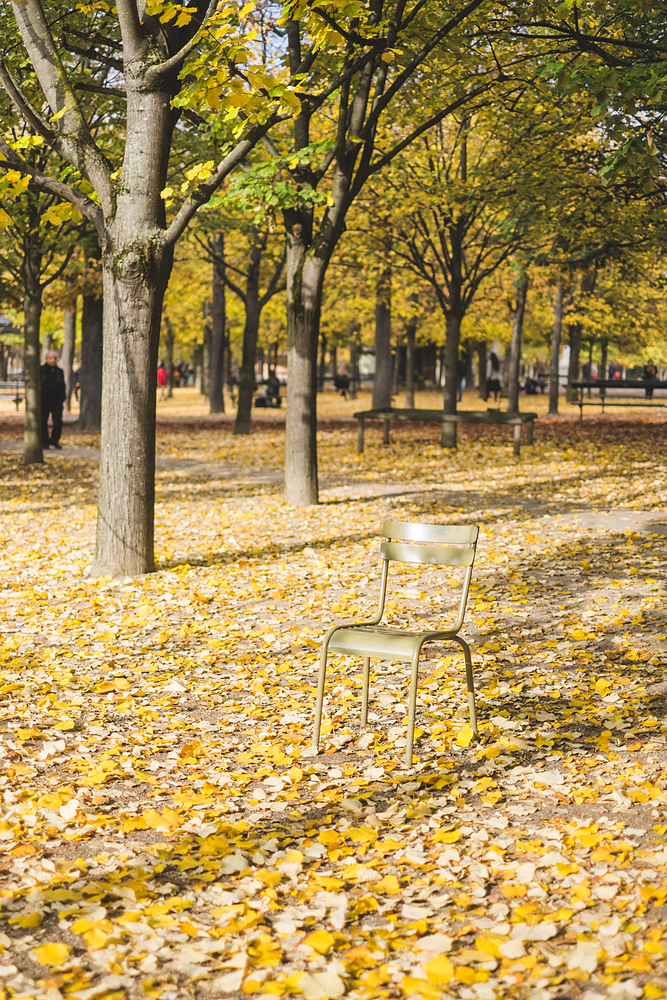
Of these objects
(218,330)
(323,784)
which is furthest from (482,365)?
(323,784)

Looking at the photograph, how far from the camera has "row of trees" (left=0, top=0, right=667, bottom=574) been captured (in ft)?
25.7

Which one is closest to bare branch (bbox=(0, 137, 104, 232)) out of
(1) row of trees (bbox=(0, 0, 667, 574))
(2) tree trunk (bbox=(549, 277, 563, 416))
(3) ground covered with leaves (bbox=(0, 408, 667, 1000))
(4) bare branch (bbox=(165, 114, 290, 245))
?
(1) row of trees (bbox=(0, 0, 667, 574))

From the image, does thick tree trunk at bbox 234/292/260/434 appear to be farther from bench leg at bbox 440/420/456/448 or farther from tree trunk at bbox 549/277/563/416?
tree trunk at bbox 549/277/563/416

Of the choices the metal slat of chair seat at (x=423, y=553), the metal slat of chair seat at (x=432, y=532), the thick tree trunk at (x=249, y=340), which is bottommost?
the metal slat of chair seat at (x=423, y=553)

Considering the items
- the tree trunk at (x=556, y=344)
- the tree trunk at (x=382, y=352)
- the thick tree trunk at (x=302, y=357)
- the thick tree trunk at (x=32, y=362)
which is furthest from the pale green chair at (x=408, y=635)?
the tree trunk at (x=556, y=344)

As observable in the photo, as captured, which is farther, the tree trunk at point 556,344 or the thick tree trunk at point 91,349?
the tree trunk at point 556,344

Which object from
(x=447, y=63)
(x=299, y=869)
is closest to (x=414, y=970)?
(x=299, y=869)

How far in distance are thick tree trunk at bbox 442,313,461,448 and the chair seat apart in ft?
46.2

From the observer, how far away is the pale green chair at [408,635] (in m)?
4.38

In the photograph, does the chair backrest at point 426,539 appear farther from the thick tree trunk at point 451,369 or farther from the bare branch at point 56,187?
the thick tree trunk at point 451,369

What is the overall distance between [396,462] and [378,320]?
1064 centimetres

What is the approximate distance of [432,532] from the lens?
5172 millimetres

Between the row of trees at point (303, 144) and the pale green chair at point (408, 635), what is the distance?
3.26m

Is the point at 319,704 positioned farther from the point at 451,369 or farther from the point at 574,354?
the point at 574,354
